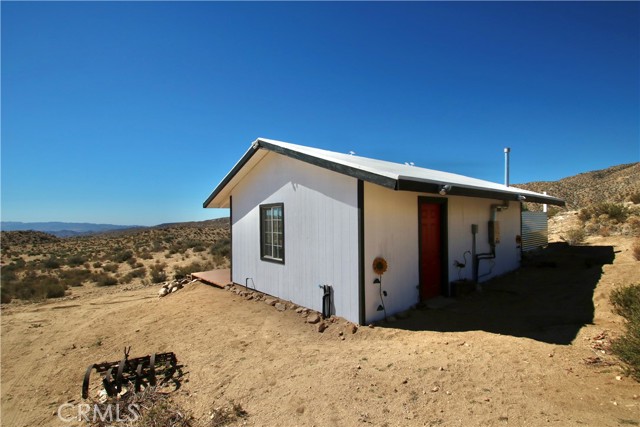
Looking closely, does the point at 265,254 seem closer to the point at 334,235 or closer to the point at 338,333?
the point at 334,235

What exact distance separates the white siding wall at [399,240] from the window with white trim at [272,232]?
8.20 feet

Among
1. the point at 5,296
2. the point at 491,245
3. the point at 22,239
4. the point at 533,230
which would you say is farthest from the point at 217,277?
the point at 22,239

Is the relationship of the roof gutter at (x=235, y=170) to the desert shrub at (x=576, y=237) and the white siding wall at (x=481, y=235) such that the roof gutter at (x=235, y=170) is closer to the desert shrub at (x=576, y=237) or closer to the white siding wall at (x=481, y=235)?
the white siding wall at (x=481, y=235)

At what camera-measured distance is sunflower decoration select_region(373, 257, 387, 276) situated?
5671 millimetres

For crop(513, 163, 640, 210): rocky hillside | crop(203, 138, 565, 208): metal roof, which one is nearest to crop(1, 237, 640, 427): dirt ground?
crop(203, 138, 565, 208): metal roof

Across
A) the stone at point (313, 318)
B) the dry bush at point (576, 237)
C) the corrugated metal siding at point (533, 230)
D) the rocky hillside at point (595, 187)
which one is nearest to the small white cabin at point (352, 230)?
the stone at point (313, 318)

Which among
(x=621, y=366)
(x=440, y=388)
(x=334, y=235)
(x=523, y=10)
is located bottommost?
(x=440, y=388)

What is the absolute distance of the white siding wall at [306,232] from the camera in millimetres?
5766

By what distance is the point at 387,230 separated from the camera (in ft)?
19.7

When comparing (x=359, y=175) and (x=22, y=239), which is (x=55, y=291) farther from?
(x=22, y=239)

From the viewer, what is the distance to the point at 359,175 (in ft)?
17.1

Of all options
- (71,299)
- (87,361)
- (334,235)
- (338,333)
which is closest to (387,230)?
(334,235)

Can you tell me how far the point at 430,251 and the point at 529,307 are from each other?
2.16 meters

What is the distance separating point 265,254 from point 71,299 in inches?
305
